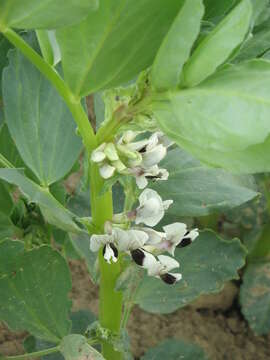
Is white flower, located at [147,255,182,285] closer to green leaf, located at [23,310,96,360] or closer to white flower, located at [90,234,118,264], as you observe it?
white flower, located at [90,234,118,264]

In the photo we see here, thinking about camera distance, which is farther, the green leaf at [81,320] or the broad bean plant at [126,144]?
the green leaf at [81,320]

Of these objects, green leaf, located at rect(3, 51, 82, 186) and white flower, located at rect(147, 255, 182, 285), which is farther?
green leaf, located at rect(3, 51, 82, 186)

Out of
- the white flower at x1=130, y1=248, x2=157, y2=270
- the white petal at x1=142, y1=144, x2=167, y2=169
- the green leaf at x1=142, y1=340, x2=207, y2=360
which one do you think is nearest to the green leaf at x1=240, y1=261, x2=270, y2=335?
the green leaf at x1=142, y1=340, x2=207, y2=360

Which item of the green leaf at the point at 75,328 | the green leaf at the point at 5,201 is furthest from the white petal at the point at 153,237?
the green leaf at the point at 75,328

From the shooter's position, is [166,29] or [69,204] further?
[69,204]

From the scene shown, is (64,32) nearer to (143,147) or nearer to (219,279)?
(143,147)

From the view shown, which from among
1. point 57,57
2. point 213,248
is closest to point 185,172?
point 213,248

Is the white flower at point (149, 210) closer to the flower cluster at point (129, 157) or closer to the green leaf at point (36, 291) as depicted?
the flower cluster at point (129, 157)
